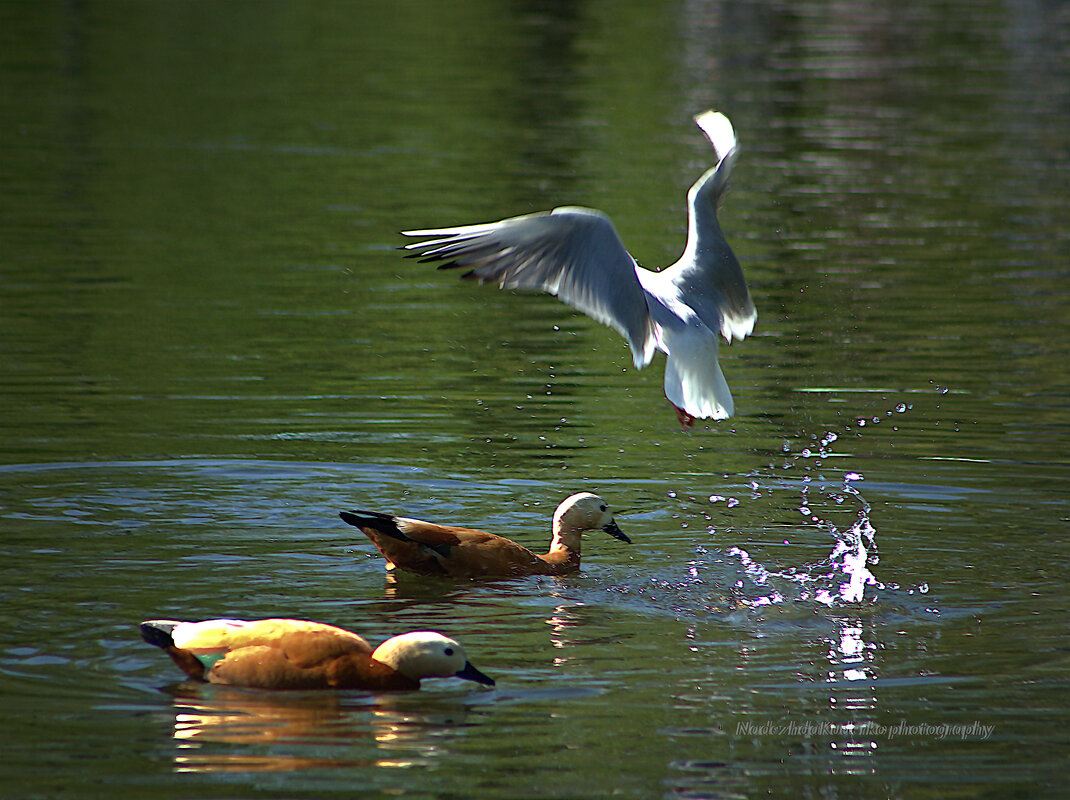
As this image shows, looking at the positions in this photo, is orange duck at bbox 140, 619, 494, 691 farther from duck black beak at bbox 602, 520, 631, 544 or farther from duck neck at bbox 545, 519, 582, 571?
duck black beak at bbox 602, 520, 631, 544

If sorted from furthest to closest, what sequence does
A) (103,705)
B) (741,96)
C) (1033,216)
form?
1. (741,96)
2. (1033,216)
3. (103,705)

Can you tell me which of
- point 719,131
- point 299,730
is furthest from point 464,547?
point 719,131

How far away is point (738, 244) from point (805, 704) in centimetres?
1352

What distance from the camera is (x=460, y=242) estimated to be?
30.1 feet

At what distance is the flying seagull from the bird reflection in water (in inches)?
102

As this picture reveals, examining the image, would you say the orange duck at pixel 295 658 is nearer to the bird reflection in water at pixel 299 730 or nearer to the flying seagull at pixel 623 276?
the bird reflection in water at pixel 299 730

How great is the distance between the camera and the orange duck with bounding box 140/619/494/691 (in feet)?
24.7

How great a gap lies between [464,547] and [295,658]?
73.9 inches

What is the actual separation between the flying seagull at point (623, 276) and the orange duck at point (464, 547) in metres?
0.84

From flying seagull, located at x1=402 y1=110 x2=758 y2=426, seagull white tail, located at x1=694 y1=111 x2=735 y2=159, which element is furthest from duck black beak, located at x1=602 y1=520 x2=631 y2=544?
seagull white tail, located at x1=694 y1=111 x2=735 y2=159

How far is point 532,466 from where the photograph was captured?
11602mm

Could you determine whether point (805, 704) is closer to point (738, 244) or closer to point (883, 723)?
point (883, 723)

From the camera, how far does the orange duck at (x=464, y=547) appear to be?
920cm

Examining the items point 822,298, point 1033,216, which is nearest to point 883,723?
point 822,298
